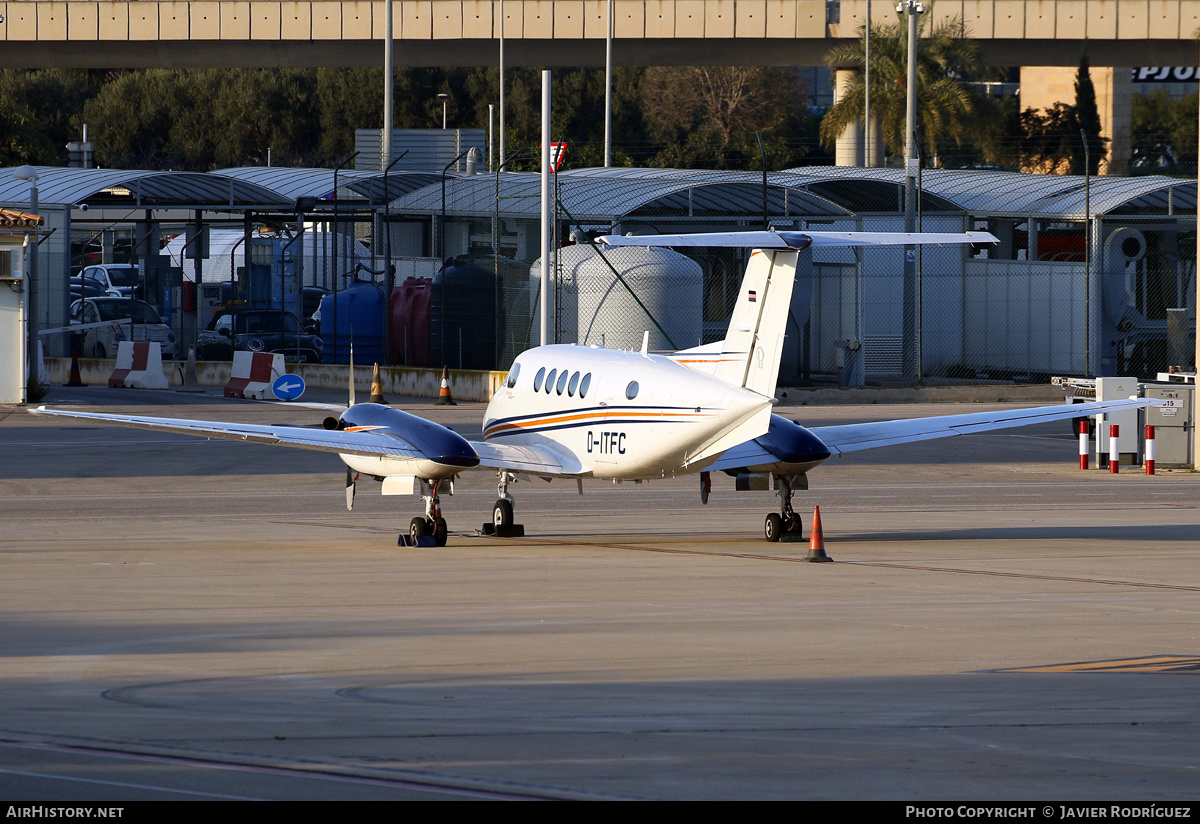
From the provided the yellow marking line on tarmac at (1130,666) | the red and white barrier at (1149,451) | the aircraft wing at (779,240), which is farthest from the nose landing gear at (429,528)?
the red and white barrier at (1149,451)

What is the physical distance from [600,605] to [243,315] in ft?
98.4

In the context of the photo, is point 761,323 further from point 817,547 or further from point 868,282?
point 868,282

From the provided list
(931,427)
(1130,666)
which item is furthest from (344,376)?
A: (1130,666)

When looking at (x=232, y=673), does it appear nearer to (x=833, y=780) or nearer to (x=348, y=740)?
(x=348, y=740)

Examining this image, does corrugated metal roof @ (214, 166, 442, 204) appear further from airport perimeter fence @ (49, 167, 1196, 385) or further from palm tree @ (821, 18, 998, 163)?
palm tree @ (821, 18, 998, 163)

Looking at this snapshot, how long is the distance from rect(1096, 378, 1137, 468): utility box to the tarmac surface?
3078mm

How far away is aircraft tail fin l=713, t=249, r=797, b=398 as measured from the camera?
14.8 metres

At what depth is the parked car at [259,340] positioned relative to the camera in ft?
132

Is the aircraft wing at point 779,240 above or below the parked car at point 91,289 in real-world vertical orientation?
below

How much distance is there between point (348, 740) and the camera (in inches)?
313

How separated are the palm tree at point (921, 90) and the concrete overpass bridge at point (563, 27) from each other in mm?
1054

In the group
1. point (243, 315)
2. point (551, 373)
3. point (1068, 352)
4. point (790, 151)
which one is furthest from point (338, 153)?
point (551, 373)

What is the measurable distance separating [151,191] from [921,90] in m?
33.8

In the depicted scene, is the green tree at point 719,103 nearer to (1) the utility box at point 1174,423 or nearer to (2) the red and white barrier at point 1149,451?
(1) the utility box at point 1174,423
